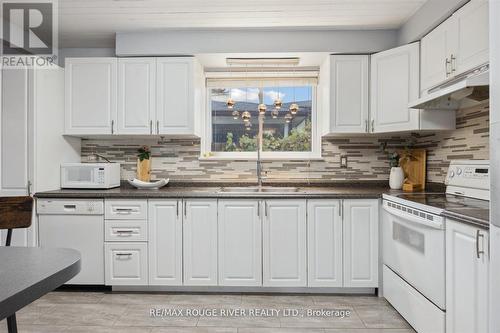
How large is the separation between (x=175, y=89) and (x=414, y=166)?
2434 millimetres

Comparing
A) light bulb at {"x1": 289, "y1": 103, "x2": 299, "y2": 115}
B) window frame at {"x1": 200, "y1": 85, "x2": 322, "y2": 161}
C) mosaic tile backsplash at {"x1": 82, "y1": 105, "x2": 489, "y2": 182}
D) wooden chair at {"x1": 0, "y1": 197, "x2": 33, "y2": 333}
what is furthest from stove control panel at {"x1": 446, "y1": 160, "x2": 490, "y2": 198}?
wooden chair at {"x1": 0, "y1": 197, "x2": 33, "y2": 333}

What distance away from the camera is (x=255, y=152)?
147 inches

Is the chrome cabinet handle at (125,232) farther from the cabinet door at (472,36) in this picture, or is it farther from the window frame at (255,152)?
the cabinet door at (472,36)

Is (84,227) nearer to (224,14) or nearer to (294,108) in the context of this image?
(224,14)

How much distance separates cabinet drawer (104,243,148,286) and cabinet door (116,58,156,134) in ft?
3.50

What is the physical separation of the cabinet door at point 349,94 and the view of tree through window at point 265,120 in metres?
0.57

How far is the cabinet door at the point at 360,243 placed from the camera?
2.88 meters

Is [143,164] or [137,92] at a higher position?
[137,92]

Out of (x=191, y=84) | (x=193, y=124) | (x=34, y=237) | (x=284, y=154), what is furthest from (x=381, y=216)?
(x=34, y=237)

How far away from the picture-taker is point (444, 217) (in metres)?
1.91

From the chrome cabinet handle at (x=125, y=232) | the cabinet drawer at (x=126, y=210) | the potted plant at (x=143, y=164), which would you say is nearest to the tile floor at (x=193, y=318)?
the chrome cabinet handle at (x=125, y=232)

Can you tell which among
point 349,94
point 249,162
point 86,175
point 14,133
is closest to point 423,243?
point 349,94

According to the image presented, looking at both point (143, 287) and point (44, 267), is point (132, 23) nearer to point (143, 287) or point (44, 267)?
point (143, 287)

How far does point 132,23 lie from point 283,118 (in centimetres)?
175
